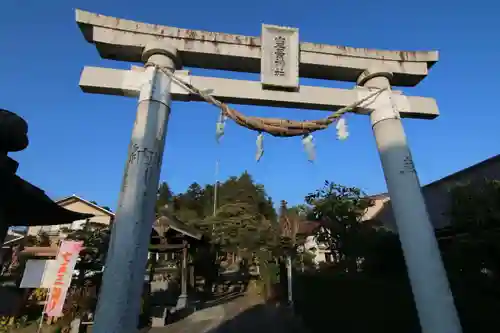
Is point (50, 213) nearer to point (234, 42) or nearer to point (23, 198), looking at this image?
point (23, 198)

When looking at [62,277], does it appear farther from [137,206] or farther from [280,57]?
[280,57]

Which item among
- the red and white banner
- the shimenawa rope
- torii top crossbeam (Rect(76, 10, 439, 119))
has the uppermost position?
torii top crossbeam (Rect(76, 10, 439, 119))

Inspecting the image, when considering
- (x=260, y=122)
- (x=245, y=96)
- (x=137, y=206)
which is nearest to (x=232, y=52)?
(x=245, y=96)

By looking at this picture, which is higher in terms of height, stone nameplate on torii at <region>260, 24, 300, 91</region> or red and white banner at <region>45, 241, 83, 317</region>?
stone nameplate on torii at <region>260, 24, 300, 91</region>

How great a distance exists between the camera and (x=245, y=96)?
455cm

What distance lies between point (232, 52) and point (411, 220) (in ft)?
10.8

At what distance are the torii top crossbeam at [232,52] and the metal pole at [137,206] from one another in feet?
0.85

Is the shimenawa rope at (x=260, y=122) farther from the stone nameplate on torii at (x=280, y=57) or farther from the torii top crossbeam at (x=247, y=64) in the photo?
the stone nameplate on torii at (x=280, y=57)

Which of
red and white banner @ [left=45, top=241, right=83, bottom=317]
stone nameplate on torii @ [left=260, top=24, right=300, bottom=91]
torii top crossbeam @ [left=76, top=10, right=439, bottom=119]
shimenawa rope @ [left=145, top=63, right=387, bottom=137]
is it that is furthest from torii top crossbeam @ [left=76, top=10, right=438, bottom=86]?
red and white banner @ [left=45, top=241, right=83, bottom=317]

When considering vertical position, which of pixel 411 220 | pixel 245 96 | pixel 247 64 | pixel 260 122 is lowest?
pixel 411 220

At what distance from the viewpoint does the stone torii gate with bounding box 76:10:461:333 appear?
11.3ft

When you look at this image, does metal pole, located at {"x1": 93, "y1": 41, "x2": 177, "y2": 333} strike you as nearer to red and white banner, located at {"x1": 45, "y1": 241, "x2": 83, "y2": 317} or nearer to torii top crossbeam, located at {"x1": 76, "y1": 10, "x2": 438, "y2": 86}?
torii top crossbeam, located at {"x1": 76, "y1": 10, "x2": 438, "y2": 86}

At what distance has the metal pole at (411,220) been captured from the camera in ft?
12.0

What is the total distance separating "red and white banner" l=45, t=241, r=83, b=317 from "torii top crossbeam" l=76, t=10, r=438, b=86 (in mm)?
6554
